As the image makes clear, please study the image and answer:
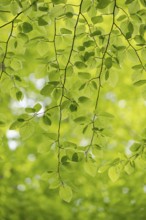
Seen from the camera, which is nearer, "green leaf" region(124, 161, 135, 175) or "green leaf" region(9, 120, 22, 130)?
"green leaf" region(9, 120, 22, 130)

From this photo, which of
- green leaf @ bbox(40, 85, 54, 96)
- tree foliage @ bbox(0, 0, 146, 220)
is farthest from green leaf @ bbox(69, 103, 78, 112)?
green leaf @ bbox(40, 85, 54, 96)

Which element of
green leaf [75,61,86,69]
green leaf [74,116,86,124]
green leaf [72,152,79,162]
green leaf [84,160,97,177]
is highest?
green leaf [75,61,86,69]

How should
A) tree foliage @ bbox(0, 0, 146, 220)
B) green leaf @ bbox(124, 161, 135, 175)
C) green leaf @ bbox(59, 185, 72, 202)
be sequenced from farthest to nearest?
green leaf @ bbox(124, 161, 135, 175) → green leaf @ bbox(59, 185, 72, 202) → tree foliage @ bbox(0, 0, 146, 220)

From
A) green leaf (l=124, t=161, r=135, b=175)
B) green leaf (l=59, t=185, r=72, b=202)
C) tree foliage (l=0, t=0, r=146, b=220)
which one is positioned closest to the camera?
tree foliage (l=0, t=0, r=146, b=220)

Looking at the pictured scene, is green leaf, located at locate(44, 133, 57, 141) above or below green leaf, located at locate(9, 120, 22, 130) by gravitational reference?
below

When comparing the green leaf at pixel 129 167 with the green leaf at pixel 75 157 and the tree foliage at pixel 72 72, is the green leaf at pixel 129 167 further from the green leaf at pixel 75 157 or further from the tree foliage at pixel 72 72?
the green leaf at pixel 75 157

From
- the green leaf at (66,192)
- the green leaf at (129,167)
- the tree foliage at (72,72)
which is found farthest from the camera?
the green leaf at (129,167)

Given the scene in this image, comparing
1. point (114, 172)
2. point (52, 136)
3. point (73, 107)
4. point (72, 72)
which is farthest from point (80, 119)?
point (114, 172)

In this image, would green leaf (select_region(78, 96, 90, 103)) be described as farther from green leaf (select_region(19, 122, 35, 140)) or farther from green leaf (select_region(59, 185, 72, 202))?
green leaf (select_region(59, 185, 72, 202))

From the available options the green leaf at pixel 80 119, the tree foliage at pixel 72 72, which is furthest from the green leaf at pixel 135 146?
the green leaf at pixel 80 119

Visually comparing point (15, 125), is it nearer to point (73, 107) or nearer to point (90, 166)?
point (73, 107)

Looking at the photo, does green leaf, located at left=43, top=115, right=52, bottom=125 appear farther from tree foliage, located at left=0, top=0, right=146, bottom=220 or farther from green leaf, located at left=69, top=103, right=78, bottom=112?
green leaf, located at left=69, top=103, right=78, bottom=112

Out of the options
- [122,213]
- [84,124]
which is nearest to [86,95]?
[84,124]

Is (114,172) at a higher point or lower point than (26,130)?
lower
